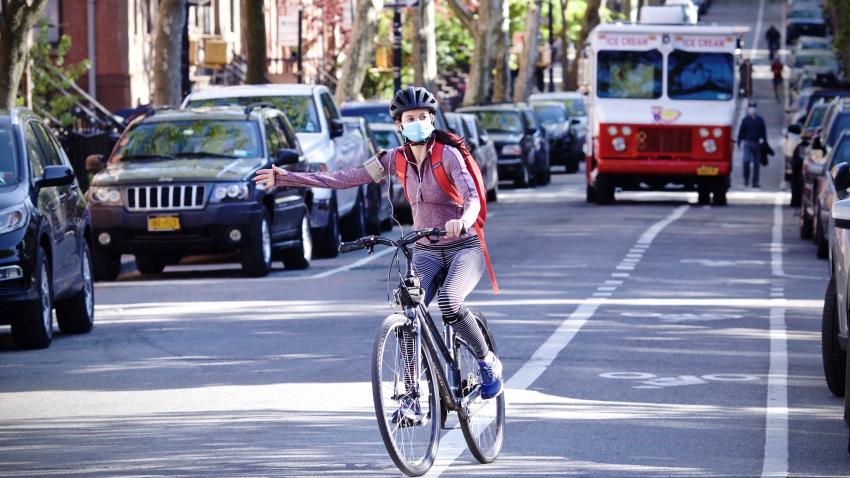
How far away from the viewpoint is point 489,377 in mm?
Result: 9648

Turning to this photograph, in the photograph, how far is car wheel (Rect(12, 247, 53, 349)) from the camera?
1459 cm

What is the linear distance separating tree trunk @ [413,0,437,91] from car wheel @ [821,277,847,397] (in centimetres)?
4118

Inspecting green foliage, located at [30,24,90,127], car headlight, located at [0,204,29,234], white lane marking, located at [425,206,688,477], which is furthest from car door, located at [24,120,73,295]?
green foliage, located at [30,24,90,127]

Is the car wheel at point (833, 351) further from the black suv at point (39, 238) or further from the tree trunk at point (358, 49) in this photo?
the tree trunk at point (358, 49)

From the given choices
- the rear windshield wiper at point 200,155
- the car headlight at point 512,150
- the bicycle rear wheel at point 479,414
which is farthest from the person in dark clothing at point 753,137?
the bicycle rear wheel at point 479,414

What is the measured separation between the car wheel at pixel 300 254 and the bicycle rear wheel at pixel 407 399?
43.9 feet

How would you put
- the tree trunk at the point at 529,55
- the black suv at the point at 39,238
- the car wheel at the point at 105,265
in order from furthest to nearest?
the tree trunk at the point at 529,55 → the car wheel at the point at 105,265 → the black suv at the point at 39,238

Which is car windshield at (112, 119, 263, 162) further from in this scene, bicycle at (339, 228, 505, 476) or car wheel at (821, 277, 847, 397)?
bicycle at (339, 228, 505, 476)

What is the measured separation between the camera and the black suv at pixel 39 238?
14430mm

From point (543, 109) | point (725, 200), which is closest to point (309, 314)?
point (725, 200)

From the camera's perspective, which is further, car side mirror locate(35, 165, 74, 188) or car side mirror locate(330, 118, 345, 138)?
car side mirror locate(330, 118, 345, 138)

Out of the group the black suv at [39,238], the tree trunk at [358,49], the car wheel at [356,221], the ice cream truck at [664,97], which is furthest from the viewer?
the tree trunk at [358,49]

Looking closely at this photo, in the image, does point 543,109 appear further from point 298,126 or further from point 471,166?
point 471,166

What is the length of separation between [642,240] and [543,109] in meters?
26.5
